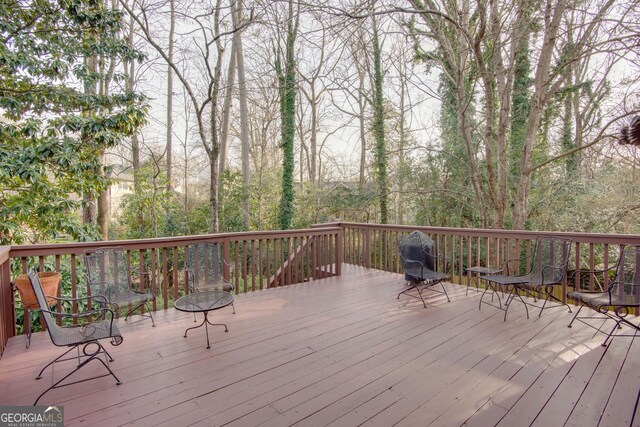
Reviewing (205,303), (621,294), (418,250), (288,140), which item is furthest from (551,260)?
(288,140)

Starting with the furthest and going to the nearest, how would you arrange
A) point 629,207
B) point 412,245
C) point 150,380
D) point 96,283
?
1. point 629,207
2. point 412,245
3. point 96,283
4. point 150,380

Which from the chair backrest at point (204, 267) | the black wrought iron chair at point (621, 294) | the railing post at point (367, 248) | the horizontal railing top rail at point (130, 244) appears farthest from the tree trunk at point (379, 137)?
the black wrought iron chair at point (621, 294)

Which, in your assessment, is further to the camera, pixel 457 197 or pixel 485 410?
pixel 457 197

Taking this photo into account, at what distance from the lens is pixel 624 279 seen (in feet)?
10.7

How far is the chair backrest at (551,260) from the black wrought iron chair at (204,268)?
3620 millimetres

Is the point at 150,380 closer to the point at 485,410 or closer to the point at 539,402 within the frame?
the point at 485,410

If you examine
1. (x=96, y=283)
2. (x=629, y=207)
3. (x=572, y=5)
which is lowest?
(x=96, y=283)

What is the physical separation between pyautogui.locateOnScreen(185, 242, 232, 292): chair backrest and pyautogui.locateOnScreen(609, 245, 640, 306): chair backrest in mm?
4011

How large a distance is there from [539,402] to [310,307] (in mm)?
2513

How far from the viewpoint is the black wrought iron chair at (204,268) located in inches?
159

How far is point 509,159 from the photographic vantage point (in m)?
9.70

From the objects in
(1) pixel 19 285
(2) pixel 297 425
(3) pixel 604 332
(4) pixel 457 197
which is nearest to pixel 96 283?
(1) pixel 19 285

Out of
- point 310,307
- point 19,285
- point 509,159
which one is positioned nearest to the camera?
point 19,285

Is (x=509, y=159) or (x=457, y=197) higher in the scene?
Result: (x=509, y=159)
